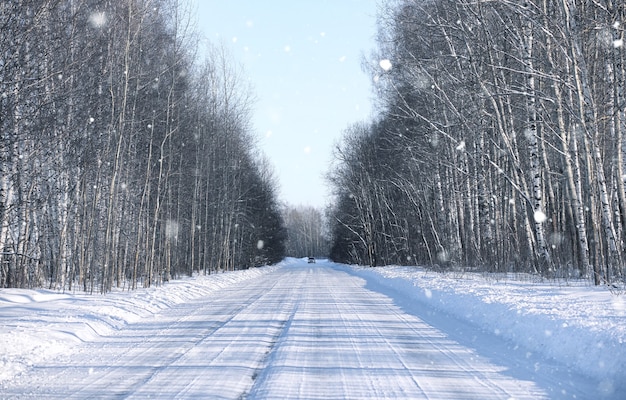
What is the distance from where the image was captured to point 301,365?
238 inches

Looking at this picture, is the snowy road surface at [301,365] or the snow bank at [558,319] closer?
the snowy road surface at [301,365]

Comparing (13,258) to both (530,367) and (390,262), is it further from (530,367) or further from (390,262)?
(390,262)

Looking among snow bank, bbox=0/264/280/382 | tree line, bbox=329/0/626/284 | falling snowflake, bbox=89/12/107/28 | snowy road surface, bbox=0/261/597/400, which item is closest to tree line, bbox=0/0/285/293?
falling snowflake, bbox=89/12/107/28

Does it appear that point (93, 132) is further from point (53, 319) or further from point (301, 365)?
point (301, 365)

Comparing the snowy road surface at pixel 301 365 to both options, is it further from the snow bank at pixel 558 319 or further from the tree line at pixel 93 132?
the tree line at pixel 93 132

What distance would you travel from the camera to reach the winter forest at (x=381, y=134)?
12.4m

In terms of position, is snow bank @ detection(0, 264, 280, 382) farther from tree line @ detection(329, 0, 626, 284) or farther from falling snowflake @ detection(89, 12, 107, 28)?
tree line @ detection(329, 0, 626, 284)

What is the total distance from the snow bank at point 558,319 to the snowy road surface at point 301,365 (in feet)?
1.18

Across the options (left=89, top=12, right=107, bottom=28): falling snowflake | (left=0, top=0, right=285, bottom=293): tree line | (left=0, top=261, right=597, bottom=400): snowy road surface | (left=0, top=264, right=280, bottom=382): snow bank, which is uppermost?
(left=89, top=12, right=107, bottom=28): falling snowflake

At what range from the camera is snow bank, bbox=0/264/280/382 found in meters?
6.82

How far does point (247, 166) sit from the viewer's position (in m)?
44.6

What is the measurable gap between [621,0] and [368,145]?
29166 mm

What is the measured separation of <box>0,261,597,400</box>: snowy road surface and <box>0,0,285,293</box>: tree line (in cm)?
543

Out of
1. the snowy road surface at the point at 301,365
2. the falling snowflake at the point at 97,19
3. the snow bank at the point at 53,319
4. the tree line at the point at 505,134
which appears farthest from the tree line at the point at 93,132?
the tree line at the point at 505,134
